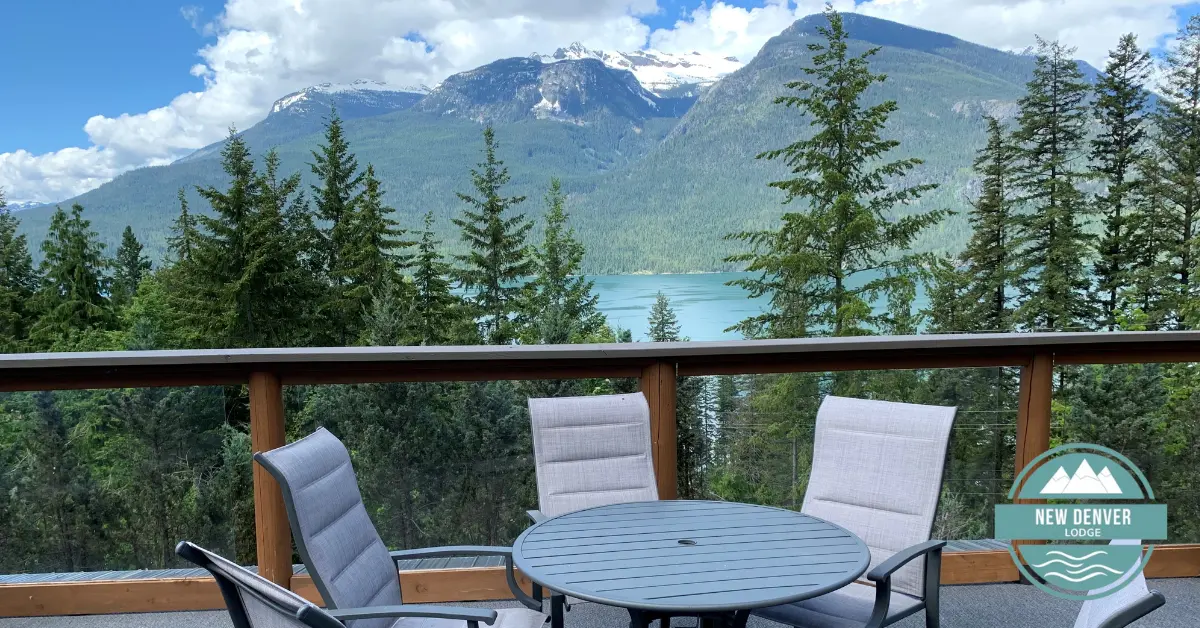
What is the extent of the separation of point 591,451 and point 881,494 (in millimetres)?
1064

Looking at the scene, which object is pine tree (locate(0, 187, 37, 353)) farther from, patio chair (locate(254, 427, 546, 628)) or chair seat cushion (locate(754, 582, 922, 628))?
chair seat cushion (locate(754, 582, 922, 628))

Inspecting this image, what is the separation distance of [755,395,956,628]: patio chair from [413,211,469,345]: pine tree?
25.8 meters

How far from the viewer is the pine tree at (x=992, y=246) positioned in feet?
81.1

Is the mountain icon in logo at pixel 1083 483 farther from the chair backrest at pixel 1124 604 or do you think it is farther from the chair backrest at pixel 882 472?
the chair backrest at pixel 1124 604

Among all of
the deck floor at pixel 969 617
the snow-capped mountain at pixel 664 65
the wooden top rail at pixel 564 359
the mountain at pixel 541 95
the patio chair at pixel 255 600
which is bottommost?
the deck floor at pixel 969 617

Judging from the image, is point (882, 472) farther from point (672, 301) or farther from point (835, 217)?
point (672, 301)

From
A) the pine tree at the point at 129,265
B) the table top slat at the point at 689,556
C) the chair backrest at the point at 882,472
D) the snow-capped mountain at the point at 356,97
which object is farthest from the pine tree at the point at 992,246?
the snow-capped mountain at the point at 356,97

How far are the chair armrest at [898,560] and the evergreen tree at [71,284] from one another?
1375 inches

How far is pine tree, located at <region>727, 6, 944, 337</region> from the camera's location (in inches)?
889

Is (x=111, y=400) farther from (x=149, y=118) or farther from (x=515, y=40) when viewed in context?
(x=515, y=40)

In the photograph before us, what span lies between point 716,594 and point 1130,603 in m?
0.91

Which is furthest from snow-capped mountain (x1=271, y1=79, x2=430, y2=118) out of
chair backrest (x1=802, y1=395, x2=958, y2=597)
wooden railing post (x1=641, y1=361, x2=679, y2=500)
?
chair backrest (x1=802, y1=395, x2=958, y2=597)

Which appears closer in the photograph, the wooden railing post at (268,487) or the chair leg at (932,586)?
the chair leg at (932,586)

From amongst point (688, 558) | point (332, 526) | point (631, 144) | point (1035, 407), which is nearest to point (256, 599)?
point (332, 526)
